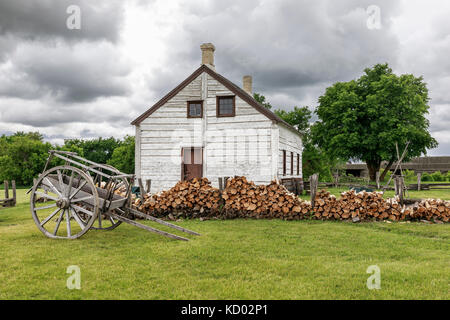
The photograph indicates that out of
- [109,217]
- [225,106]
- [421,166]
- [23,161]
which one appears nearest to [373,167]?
[225,106]

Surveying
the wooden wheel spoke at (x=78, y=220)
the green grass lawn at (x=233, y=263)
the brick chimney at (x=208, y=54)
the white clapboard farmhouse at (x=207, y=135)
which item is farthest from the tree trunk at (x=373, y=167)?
the wooden wheel spoke at (x=78, y=220)

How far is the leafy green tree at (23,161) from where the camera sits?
55866 millimetres

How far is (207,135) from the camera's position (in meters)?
A: 17.9

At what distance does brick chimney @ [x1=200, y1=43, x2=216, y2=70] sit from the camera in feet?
63.1

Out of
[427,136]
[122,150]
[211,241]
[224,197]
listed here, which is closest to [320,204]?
[224,197]

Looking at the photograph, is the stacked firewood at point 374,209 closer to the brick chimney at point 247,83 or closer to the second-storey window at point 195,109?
the second-storey window at point 195,109

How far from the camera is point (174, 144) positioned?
1820 cm

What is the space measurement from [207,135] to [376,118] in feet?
71.1

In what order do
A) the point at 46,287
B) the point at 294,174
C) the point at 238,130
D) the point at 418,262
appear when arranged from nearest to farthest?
1. the point at 46,287
2. the point at 418,262
3. the point at 238,130
4. the point at 294,174

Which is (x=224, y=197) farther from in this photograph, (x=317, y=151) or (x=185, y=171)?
(x=317, y=151)

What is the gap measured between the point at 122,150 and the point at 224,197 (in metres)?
53.6

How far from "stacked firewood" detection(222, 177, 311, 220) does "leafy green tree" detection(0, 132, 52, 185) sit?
5210 cm

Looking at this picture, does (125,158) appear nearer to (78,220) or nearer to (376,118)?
(376,118)

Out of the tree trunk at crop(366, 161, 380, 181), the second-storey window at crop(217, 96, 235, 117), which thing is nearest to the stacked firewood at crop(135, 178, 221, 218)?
the second-storey window at crop(217, 96, 235, 117)
